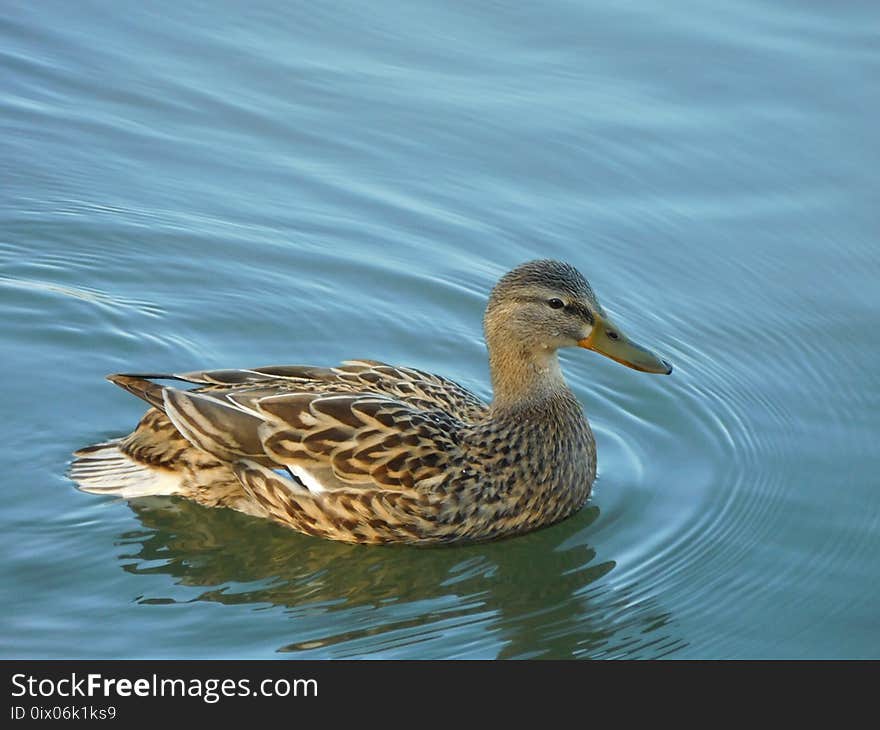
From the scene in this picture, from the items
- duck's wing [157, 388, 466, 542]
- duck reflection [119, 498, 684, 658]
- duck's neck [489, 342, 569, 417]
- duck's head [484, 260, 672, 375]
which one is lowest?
duck reflection [119, 498, 684, 658]

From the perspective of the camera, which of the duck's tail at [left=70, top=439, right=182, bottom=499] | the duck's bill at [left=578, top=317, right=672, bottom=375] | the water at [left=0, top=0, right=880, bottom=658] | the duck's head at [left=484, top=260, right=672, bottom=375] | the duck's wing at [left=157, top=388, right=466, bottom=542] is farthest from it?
the duck's bill at [left=578, top=317, right=672, bottom=375]

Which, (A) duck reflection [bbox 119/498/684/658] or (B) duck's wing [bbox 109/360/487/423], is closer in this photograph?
(A) duck reflection [bbox 119/498/684/658]

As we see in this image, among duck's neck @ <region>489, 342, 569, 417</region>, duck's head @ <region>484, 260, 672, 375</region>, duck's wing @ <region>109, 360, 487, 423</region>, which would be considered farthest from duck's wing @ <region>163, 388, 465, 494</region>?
duck's head @ <region>484, 260, 672, 375</region>

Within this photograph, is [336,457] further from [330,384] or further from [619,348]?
[619,348]

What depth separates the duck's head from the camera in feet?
29.6

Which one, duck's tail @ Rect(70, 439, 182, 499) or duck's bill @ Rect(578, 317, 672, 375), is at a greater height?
duck's bill @ Rect(578, 317, 672, 375)

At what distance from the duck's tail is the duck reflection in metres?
0.07

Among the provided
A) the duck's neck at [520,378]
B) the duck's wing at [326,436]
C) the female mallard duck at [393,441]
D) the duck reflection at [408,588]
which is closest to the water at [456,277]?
the duck reflection at [408,588]

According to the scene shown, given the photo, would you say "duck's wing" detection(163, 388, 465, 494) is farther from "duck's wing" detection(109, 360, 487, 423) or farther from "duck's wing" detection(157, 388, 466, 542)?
"duck's wing" detection(109, 360, 487, 423)

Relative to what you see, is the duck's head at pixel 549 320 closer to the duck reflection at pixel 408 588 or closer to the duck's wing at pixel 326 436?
the duck's wing at pixel 326 436

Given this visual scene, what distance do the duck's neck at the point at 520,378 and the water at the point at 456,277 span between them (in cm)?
61

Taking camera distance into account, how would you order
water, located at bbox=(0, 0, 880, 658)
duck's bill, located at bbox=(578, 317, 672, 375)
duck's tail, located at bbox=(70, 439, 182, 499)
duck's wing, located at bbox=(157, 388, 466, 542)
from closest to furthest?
water, located at bbox=(0, 0, 880, 658)
duck's wing, located at bbox=(157, 388, 466, 542)
duck's tail, located at bbox=(70, 439, 182, 499)
duck's bill, located at bbox=(578, 317, 672, 375)
